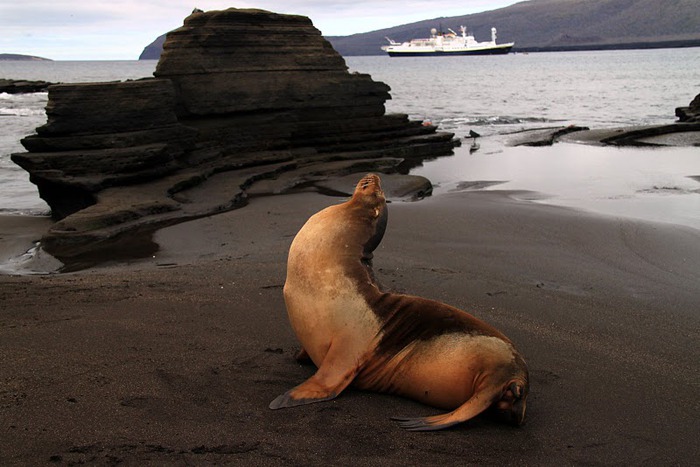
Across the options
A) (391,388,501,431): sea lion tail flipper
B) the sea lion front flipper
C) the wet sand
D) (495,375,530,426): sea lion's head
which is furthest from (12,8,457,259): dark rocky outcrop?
(495,375,530,426): sea lion's head

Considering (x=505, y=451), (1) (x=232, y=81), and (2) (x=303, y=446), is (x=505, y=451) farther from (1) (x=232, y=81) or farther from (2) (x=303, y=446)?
(1) (x=232, y=81)

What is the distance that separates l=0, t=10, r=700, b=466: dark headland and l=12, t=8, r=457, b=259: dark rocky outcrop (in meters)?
0.06

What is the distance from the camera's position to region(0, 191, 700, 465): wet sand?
342 cm

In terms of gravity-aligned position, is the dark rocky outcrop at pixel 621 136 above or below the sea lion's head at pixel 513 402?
below

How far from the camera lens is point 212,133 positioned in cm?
1506

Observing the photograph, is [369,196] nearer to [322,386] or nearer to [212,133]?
[322,386]

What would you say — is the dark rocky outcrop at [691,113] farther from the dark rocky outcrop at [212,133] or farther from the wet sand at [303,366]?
the wet sand at [303,366]

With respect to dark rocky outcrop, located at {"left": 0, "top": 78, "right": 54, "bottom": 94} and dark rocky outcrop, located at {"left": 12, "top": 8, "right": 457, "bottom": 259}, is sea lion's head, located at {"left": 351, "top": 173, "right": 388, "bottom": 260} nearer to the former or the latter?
dark rocky outcrop, located at {"left": 12, "top": 8, "right": 457, "bottom": 259}

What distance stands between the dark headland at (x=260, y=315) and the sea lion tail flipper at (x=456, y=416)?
48 millimetres

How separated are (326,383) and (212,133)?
38.6 ft

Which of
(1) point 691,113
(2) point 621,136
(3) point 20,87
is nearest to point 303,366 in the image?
(2) point 621,136

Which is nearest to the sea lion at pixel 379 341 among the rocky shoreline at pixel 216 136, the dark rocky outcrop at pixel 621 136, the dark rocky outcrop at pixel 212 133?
the rocky shoreline at pixel 216 136

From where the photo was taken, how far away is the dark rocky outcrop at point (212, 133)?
37.8ft

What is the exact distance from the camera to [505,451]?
349 centimetres
